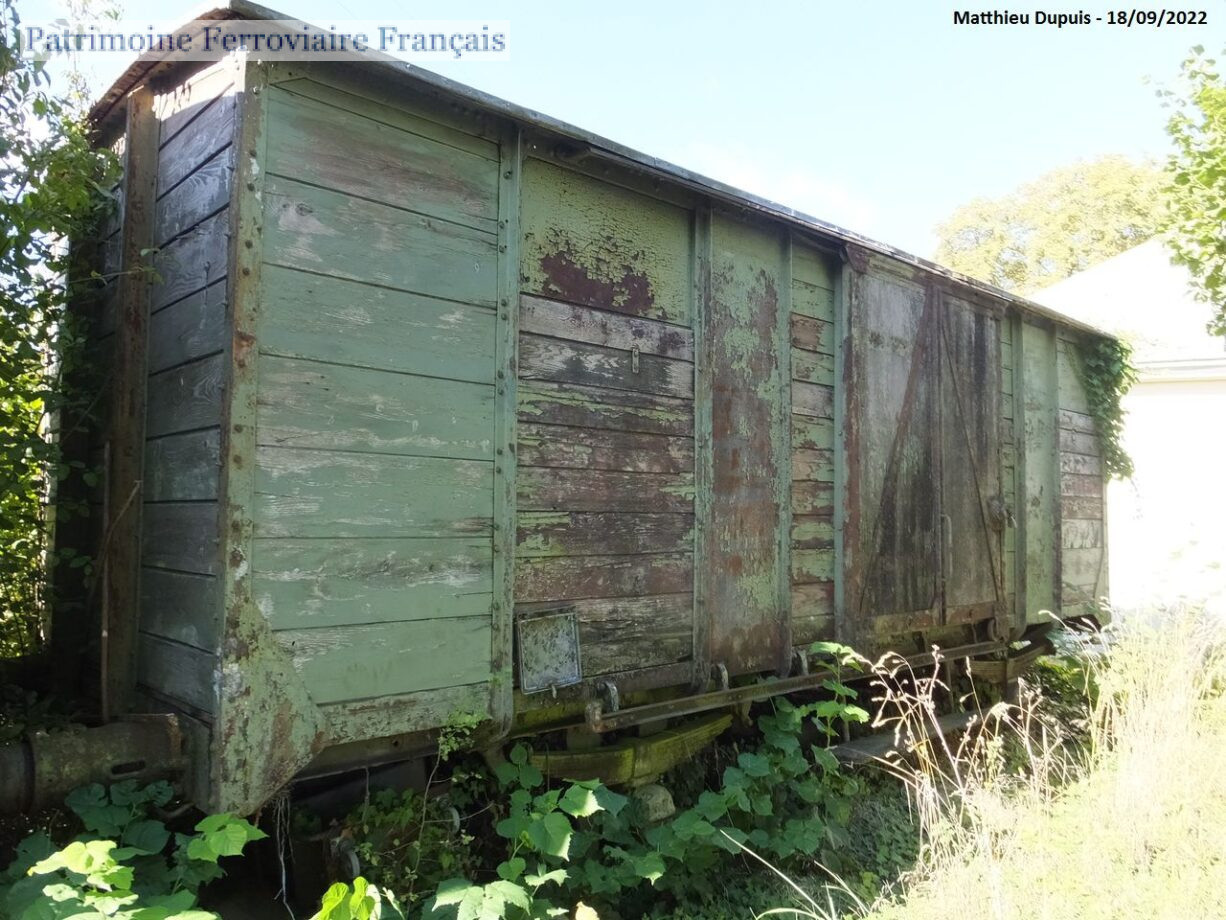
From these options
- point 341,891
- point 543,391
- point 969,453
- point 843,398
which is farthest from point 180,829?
point 969,453

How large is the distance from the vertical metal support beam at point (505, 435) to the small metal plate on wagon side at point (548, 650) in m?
0.07

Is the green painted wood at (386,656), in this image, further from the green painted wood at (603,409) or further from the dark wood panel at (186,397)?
the green painted wood at (603,409)

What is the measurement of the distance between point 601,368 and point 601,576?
916mm

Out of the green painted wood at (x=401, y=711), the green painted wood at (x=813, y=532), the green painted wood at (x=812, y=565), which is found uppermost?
the green painted wood at (x=813, y=532)

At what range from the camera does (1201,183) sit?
7.73 metres

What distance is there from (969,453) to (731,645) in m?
2.73

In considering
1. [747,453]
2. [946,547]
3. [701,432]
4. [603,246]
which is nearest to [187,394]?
[603,246]

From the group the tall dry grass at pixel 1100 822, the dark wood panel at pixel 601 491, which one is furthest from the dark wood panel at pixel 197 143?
the tall dry grass at pixel 1100 822

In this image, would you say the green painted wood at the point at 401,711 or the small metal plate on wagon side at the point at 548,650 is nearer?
the green painted wood at the point at 401,711

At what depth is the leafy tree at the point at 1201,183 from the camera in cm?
750

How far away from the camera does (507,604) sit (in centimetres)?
310

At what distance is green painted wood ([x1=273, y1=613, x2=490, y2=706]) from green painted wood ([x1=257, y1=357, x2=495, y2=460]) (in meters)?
0.61

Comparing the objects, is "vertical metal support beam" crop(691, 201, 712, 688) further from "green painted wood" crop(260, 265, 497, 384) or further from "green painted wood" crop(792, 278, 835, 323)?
"green painted wood" crop(260, 265, 497, 384)

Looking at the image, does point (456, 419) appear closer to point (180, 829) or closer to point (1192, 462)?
point (180, 829)
